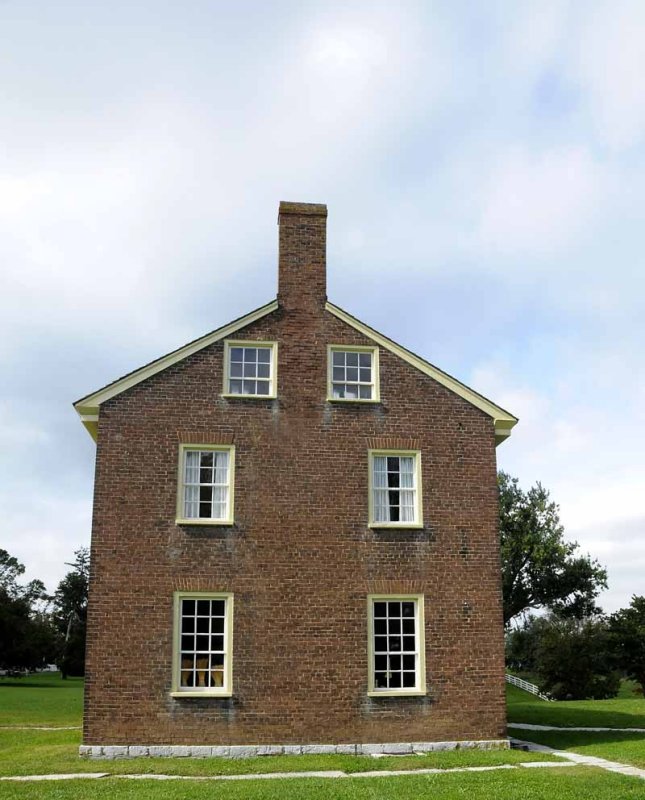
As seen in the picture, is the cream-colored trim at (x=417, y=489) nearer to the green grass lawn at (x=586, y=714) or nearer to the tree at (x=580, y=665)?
the green grass lawn at (x=586, y=714)

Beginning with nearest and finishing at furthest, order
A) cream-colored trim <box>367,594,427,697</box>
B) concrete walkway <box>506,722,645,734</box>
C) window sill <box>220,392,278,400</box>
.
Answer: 1. cream-colored trim <box>367,594,427,697</box>
2. window sill <box>220,392,278,400</box>
3. concrete walkway <box>506,722,645,734</box>

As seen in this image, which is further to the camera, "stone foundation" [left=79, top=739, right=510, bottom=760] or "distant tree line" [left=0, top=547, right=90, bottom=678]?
"distant tree line" [left=0, top=547, right=90, bottom=678]

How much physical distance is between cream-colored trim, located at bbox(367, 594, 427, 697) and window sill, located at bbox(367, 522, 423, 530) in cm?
151

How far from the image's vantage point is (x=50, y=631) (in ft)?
258

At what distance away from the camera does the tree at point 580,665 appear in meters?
47.2

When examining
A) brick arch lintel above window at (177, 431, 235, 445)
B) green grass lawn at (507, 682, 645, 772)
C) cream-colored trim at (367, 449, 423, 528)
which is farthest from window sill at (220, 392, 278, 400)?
green grass lawn at (507, 682, 645, 772)

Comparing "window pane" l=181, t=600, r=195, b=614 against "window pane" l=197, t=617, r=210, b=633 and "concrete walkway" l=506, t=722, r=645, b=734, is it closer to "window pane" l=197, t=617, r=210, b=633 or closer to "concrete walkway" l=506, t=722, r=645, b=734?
"window pane" l=197, t=617, r=210, b=633

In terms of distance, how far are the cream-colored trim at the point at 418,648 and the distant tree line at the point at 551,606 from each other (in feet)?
99.4

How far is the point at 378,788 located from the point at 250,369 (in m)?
10.2

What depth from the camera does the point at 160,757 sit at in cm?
1852

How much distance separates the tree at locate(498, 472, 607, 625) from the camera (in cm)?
5981

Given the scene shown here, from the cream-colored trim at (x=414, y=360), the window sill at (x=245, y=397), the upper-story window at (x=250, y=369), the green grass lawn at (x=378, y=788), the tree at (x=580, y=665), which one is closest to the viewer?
the green grass lawn at (x=378, y=788)

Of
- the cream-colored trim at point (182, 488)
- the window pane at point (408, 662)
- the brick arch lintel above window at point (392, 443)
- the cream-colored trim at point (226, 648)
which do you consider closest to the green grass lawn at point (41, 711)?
the cream-colored trim at point (226, 648)

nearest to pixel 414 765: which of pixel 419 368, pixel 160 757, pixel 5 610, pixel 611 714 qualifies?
pixel 160 757
